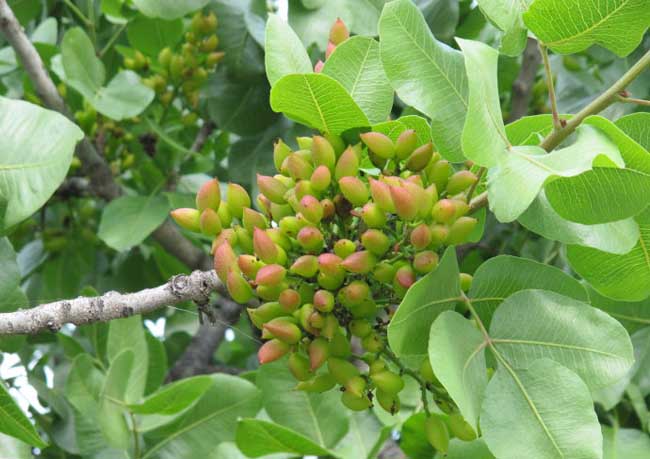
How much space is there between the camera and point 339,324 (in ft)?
3.04

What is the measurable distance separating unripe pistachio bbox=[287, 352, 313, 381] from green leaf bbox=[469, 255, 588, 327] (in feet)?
0.57

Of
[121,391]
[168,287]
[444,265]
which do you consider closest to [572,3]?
[444,265]

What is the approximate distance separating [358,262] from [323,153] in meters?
0.11

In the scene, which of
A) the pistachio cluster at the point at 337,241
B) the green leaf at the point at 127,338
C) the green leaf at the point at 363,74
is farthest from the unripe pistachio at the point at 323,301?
the green leaf at the point at 127,338

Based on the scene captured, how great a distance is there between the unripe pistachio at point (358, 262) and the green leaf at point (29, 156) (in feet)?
1.17

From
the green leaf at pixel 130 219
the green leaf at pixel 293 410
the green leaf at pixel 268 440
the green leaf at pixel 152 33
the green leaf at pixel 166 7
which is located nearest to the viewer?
the green leaf at pixel 268 440

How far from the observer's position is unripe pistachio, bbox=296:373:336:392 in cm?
96

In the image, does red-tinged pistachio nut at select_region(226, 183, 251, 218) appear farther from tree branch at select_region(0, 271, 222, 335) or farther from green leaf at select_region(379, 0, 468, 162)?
green leaf at select_region(379, 0, 468, 162)

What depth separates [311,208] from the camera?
88 cm

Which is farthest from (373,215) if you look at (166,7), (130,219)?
(130,219)

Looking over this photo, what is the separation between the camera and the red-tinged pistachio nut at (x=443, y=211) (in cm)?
87

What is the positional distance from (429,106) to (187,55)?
1.06m

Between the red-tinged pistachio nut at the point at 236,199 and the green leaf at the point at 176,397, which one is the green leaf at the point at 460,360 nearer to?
the red-tinged pistachio nut at the point at 236,199

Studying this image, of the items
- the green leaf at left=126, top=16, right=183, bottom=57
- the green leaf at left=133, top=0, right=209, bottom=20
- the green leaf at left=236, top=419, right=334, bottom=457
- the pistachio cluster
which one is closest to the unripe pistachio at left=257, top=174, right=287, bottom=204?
the pistachio cluster
